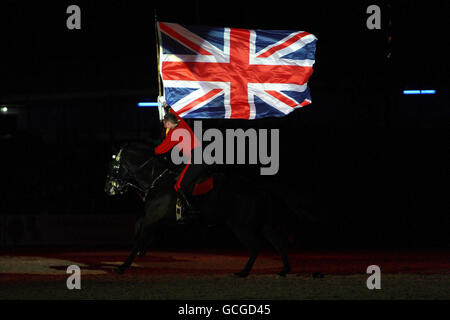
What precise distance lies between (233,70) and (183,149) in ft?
8.68

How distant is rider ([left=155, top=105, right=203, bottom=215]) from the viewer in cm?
1352

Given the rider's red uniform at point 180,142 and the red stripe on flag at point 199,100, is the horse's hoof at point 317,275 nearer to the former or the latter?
the rider's red uniform at point 180,142

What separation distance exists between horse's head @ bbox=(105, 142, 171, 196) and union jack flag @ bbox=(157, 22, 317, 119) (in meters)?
1.23

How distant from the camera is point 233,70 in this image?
15.5 metres

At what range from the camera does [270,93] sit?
613 inches

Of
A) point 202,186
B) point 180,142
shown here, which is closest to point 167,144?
point 180,142

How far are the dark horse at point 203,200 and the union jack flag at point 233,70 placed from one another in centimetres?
138

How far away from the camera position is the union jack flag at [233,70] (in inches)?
593

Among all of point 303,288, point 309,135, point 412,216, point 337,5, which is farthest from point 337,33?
point 303,288

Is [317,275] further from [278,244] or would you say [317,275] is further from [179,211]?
[179,211]

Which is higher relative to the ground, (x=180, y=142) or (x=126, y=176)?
(x=180, y=142)

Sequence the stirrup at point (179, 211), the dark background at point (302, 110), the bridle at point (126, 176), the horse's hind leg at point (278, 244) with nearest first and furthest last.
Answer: the horse's hind leg at point (278, 244), the stirrup at point (179, 211), the bridle at point (126, 176), the dark background at point (302, 110)

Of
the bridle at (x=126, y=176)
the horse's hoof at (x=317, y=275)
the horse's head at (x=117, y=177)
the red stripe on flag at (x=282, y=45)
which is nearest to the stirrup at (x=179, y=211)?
the bridle at (x=126, y=176)

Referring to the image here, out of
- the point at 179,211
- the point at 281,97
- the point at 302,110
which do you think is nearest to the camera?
the point at 179,211
